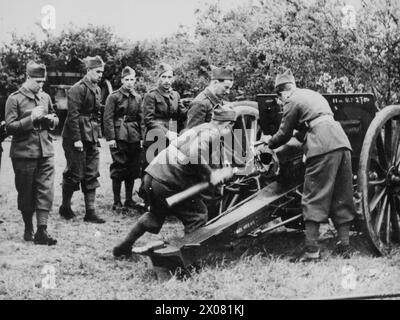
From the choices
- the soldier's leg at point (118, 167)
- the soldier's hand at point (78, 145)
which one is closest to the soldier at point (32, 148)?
the soldier's hand at point (78, 145)

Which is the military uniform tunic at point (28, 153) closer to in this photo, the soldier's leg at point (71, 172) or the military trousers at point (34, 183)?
the military trousers at point (34, 183)

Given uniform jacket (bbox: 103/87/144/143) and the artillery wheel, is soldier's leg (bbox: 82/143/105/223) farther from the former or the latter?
the artillery wheel

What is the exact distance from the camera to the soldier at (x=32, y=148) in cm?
628

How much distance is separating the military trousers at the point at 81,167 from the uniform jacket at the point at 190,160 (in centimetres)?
203

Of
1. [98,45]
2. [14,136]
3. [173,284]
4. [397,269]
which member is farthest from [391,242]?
[98,45]

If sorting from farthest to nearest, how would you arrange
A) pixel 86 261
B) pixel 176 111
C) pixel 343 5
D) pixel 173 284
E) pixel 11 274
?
pixel 176 111, pixel 343 5, pixel 86 261, pixel 11 274, pixel 173 284

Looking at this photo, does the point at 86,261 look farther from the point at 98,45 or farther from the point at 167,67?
the point at 98,45

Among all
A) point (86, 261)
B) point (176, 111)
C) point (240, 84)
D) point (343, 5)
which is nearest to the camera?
point (86, 261)

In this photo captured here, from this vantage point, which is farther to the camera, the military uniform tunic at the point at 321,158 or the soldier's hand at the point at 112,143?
the soldier's hand at the point at 112,143

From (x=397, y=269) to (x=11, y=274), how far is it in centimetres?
343

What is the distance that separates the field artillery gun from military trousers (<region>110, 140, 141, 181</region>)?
74.3 inches

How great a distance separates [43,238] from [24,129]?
3.76 feet

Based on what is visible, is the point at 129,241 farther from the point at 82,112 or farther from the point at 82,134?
the point at 82,112

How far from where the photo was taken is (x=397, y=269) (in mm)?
5395
